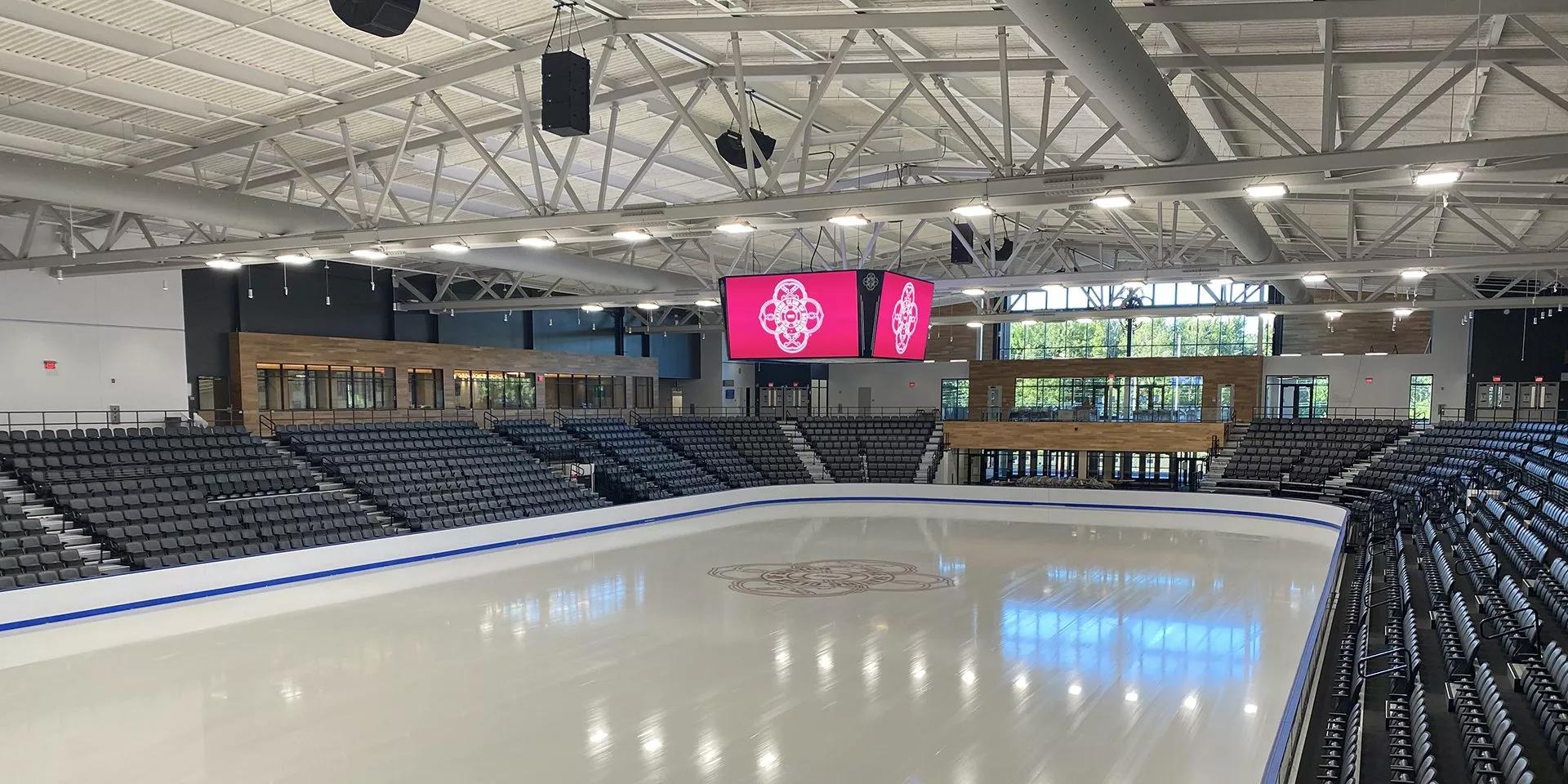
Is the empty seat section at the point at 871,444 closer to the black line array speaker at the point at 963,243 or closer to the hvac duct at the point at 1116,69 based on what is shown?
the black line array speaker at the point at 963,243

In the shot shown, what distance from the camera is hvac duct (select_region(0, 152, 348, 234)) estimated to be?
11547mm

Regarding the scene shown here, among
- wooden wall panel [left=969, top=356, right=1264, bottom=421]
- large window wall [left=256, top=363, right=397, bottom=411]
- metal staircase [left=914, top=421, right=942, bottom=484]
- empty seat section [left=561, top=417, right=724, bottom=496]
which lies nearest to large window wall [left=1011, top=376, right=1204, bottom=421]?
wooden wall panel [left=969, top=356, right=1264, bottom=421]

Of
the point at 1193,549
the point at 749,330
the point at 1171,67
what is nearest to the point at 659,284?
the point at 749,330

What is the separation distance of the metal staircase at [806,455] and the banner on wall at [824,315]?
13623mm

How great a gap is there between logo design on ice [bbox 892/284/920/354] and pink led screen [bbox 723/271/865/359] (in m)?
0.97

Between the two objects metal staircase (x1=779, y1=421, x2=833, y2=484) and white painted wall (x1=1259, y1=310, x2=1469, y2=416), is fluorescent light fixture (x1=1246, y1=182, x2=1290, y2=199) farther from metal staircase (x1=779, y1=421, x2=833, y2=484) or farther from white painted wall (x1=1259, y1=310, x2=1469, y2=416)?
white painted wall (x1=1259, y1=310, x2=1469, y2=416)

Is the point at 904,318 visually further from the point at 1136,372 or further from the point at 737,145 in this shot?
the point at 1136,372

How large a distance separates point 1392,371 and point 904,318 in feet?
70.2

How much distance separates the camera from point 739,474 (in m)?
29.0

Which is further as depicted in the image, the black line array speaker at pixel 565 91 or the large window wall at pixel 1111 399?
the large window wall at pixel 1111 399

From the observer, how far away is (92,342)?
19.3 m

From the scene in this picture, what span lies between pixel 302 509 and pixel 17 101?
8.05 metres

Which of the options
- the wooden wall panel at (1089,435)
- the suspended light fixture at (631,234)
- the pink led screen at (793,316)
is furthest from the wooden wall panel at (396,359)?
the suspended light fixture at (631,234)

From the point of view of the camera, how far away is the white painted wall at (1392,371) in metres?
28.7
